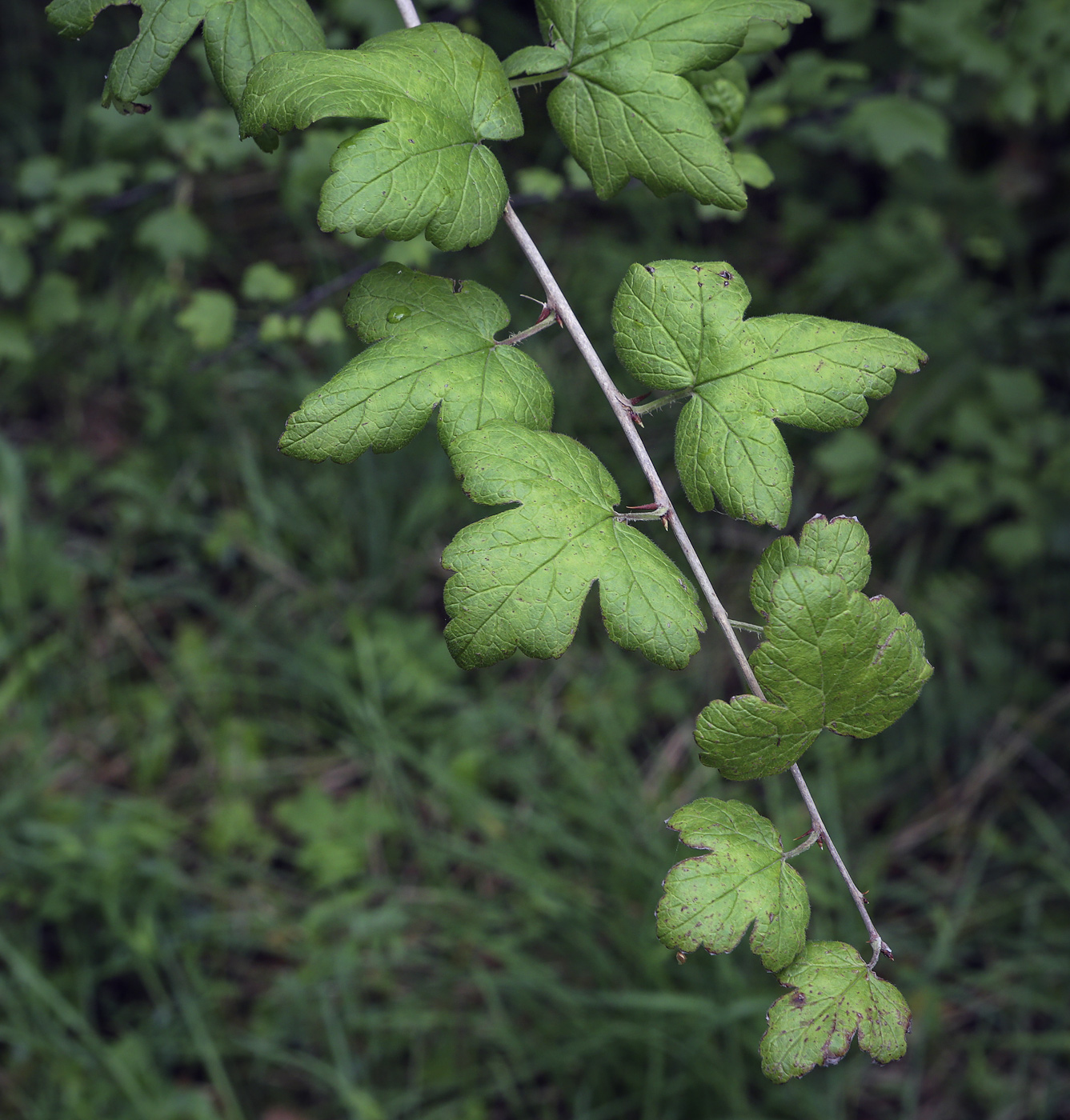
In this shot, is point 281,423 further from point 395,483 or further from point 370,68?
point 370,68

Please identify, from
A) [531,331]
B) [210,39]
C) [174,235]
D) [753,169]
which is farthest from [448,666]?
[210,39]

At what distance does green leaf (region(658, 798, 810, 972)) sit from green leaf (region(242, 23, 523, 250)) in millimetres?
604

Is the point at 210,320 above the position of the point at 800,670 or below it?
below

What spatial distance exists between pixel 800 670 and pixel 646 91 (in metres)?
0.60

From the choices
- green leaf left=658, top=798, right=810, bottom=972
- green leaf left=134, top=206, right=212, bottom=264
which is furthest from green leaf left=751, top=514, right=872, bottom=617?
green leaf left=134, top=206, right=212, bottom=264

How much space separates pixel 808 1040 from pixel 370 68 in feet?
3.18

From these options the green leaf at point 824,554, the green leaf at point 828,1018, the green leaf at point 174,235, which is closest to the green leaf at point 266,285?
the green leaf at point 174,235

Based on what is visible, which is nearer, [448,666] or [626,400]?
[626,400]

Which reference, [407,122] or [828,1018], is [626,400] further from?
[828,1018]

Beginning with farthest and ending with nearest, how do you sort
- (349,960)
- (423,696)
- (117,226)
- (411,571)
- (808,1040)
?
(117,226) < (411,571) < (423,696) < (349,960) < (808,1040)

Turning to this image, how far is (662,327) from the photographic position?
39.0 inches

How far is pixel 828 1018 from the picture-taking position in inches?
33.9

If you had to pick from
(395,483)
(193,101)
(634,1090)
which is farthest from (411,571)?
(193,101)

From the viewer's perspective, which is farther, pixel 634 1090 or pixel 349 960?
pixel 349 960
